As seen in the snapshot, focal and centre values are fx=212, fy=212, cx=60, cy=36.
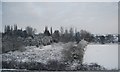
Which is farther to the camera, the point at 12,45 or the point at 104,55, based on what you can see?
the point at 12,45

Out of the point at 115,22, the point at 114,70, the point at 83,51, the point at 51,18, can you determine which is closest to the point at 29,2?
the point at 51,18

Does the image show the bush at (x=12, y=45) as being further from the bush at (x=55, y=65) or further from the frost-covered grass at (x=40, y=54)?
the bush at (x=55, y=65)

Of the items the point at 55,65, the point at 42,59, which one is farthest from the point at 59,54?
the point at 42,59

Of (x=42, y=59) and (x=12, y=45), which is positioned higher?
(x=12, y=45)

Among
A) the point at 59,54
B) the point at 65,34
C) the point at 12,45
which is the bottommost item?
the point at 59,54

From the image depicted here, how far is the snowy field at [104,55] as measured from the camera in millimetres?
4879

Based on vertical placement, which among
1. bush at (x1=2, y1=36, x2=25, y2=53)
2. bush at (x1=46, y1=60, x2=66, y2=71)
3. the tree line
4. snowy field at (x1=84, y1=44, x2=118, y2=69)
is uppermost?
the tree line

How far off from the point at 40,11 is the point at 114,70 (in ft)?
7.29

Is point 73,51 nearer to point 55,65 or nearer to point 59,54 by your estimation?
point 59,54

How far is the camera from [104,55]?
4.88 metres

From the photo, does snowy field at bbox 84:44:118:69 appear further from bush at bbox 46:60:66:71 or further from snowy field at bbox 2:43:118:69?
bush at bbox 46:60:66:71

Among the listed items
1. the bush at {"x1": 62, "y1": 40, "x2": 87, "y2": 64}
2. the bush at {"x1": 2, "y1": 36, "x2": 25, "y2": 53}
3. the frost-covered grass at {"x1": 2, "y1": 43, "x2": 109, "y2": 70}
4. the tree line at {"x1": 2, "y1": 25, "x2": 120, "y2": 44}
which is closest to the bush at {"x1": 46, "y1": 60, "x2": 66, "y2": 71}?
the frost-covered grass at {"x1": 2, "y1": 43, "x2": 109, "y2": 70}

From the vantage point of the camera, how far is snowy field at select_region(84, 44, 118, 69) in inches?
192

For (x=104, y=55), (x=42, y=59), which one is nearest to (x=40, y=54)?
(x=42, y=59)
